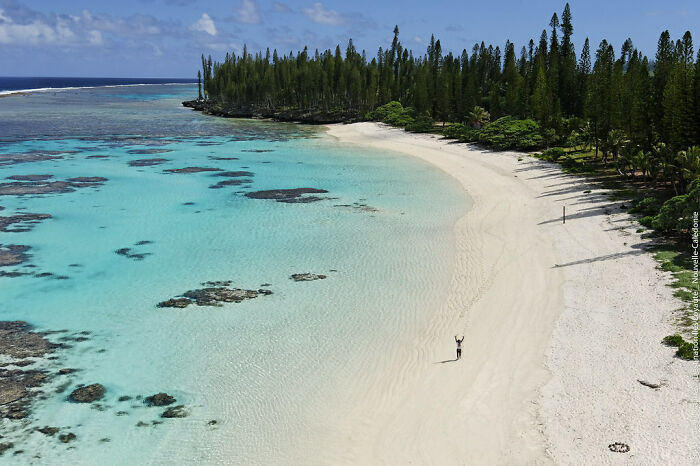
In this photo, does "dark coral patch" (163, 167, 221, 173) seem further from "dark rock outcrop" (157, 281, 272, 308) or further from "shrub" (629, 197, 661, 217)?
"shrub" (629, 197, 661, 217)

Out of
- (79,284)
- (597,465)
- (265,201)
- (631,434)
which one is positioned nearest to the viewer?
(597,465)

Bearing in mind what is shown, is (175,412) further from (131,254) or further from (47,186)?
(47,186)

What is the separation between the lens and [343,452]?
17.4 metres

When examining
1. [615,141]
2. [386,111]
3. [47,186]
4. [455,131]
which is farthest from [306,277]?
[386,111]

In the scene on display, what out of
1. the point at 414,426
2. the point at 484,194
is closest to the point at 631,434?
the point at 414,426

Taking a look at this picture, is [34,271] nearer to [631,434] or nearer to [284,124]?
[631,434]

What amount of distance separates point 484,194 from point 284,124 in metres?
95.8

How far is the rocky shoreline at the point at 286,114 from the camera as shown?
141 m

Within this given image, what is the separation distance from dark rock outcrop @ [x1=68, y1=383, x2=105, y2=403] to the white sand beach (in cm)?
910

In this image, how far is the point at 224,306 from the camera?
94.0ft

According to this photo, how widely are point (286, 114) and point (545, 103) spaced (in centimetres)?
8863

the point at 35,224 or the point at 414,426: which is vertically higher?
the point at 35,224

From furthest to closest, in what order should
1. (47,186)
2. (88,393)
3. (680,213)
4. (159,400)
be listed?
1. (47,186)
2. (680,213)
3. (88,393)
4. (159,400)

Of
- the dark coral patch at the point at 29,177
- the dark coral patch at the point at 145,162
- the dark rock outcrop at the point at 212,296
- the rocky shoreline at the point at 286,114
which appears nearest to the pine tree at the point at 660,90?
the dark rock outcrop at the point at 212,296
